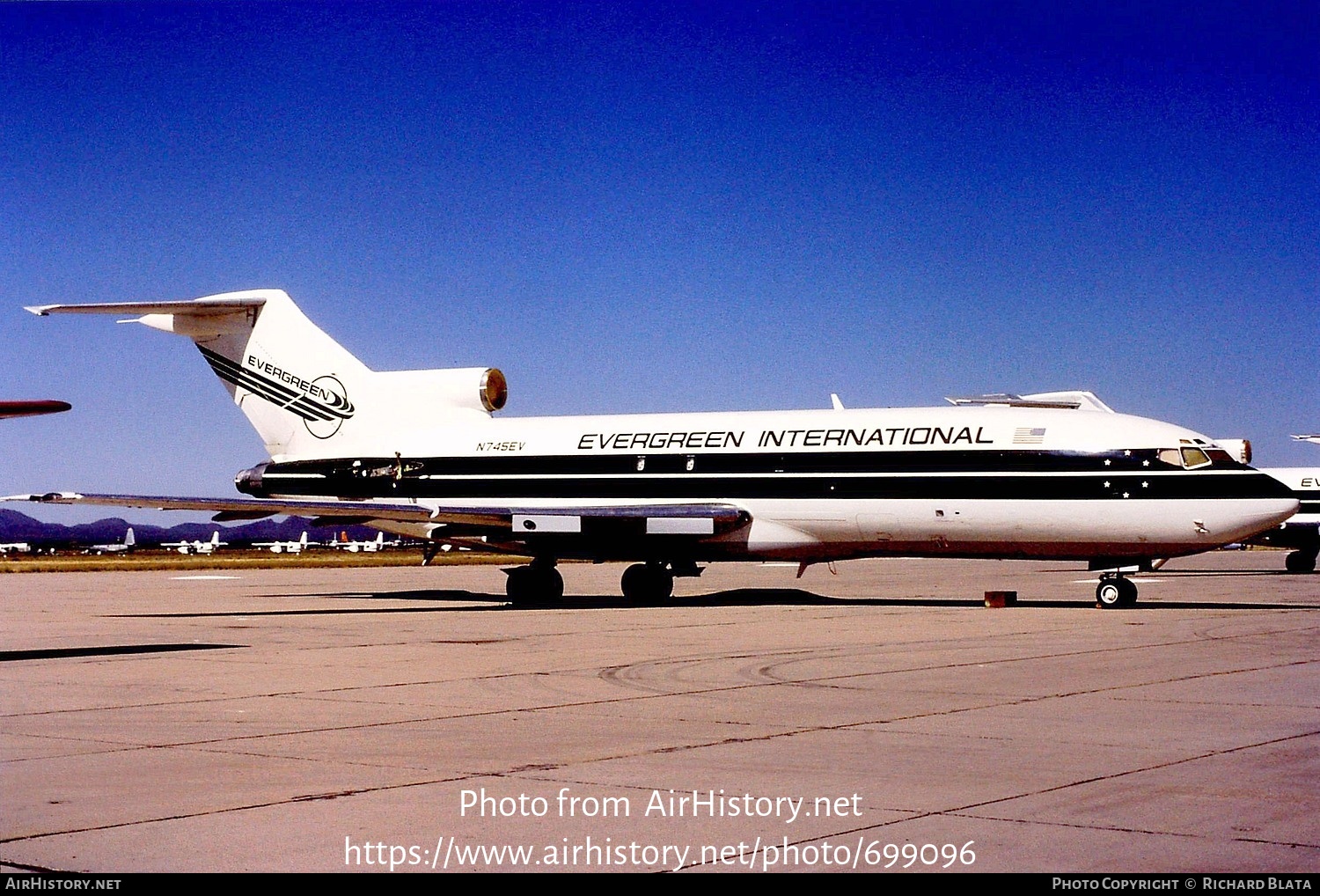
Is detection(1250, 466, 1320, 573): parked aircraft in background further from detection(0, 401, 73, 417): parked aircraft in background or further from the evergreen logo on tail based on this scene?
detection(0, 401, 73, 417): parked aircraft in background

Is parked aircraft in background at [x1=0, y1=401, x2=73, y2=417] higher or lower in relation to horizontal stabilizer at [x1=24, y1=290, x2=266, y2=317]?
lower

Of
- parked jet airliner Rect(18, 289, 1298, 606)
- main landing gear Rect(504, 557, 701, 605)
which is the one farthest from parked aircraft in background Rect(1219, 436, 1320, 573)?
main landing gear Rect(504, 557, 701, 605)

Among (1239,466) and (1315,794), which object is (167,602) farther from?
(1315,794)

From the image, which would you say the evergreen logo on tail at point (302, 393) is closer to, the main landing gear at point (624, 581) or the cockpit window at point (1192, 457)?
the main landing gear at point (624, 581)

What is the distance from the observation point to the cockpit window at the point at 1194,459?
24391 millimetres

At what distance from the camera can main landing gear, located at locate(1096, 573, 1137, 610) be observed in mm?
25188

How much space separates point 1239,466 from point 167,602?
21152mm

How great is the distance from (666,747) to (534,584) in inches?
745

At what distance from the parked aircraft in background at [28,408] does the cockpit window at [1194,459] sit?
726 inches

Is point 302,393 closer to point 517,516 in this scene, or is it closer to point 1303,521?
point 517,516

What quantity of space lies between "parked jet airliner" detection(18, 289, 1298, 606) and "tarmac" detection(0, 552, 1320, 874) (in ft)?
11.0

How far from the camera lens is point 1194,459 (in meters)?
24.4

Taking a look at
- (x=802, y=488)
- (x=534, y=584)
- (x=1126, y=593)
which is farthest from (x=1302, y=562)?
(x=534, y=584)

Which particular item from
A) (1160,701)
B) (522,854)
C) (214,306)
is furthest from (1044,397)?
(522,854)
